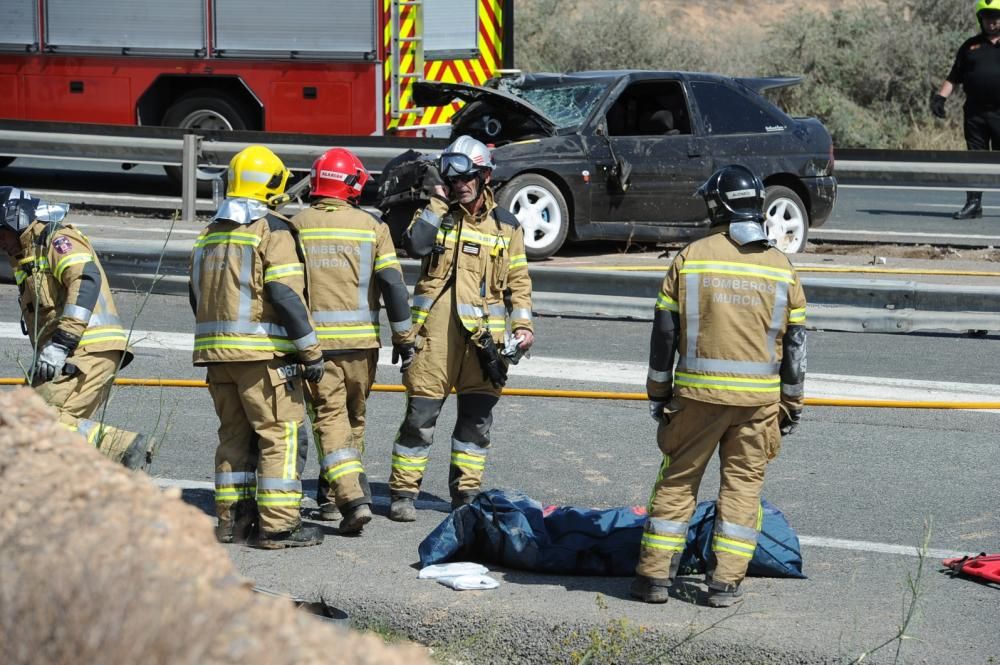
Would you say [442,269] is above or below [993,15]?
below

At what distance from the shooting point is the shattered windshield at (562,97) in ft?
40.9

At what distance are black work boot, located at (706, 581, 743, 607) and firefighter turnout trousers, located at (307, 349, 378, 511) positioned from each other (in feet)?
5.48

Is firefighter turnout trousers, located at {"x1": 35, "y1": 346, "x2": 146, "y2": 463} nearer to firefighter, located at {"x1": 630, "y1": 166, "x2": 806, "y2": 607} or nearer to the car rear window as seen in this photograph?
firefighter, located at {"x1": 630, "y1": 166, "x2": 806, "y2": 607}

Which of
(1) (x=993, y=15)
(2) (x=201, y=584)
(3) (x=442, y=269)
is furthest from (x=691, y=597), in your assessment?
(1) (x=993, y=15)

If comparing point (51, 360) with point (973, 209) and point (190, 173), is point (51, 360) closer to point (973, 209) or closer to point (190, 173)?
point (190, 173)

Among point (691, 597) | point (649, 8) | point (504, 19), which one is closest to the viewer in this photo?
point (691, 597)

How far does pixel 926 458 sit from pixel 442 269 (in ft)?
9.09

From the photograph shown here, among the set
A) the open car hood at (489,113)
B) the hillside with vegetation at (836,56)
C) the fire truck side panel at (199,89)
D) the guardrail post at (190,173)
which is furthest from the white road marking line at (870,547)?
the hillside with vegetation at (836,56)

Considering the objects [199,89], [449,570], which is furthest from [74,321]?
[199,89]

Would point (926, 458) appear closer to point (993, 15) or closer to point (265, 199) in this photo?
point (265, 199)

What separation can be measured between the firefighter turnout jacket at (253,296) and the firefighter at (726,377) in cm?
156

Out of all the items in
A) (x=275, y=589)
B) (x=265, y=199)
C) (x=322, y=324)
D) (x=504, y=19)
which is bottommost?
(x=275, y=589)

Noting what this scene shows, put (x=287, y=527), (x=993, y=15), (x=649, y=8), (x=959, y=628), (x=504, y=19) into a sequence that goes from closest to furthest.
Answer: (x=959, y=628) → (x=287, y=527) → (x=993, y=15) → (x=504, y=19) → (x=649, y=8)

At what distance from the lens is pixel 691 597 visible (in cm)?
529
